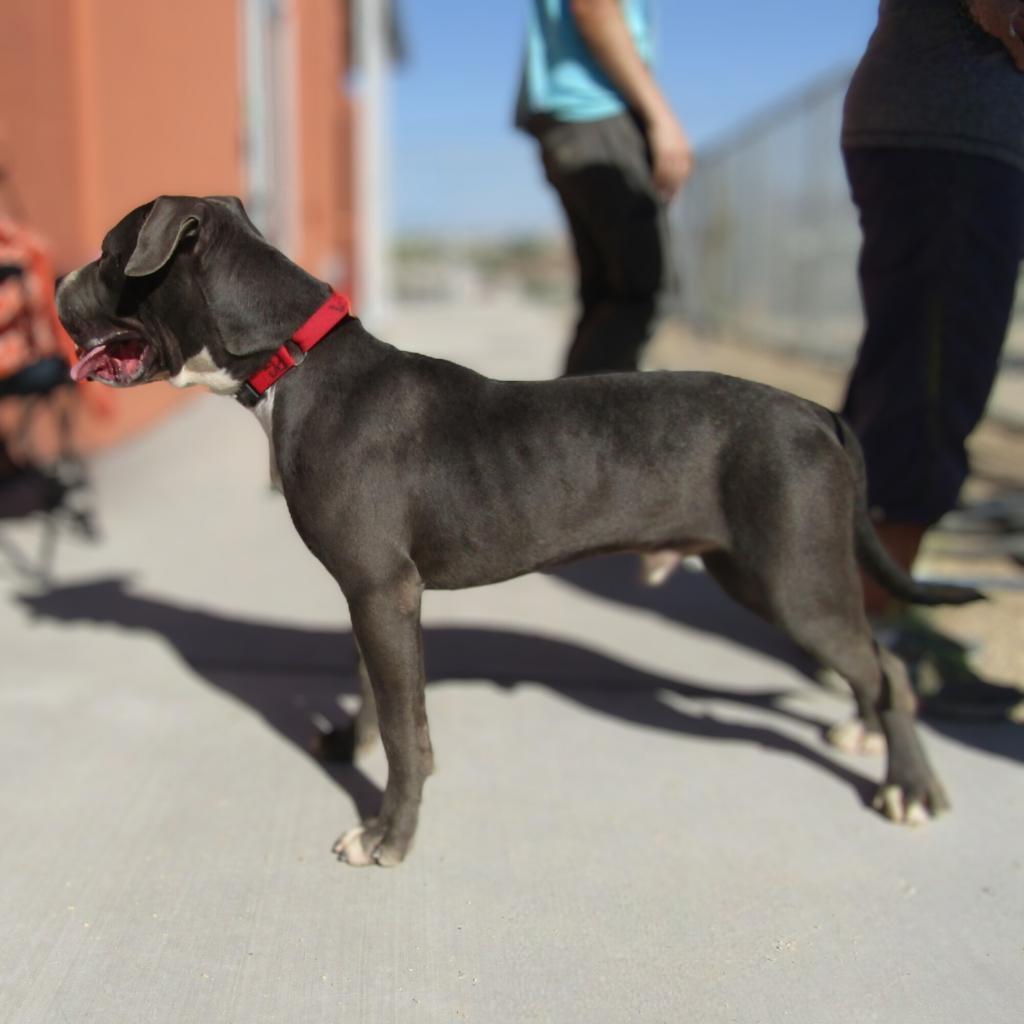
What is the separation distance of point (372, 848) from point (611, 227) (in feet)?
7.50

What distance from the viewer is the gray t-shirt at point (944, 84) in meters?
2.85

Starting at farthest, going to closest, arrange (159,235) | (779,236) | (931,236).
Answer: (779,236) → (931,236) → (159,235)

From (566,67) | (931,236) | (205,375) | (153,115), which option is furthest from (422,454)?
(153,115)

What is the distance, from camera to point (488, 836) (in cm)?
257

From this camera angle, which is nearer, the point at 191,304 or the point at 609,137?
the point at 191,304

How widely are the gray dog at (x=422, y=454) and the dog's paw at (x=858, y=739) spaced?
601 mm

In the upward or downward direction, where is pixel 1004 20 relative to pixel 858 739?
upward

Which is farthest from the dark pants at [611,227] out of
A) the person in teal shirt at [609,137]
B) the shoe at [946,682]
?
the shoe at [946,682]

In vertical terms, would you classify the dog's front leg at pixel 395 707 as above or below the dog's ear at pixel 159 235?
below

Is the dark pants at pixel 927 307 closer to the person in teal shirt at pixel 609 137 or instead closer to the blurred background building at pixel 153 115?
the person in teal shirt at pixel 609 137

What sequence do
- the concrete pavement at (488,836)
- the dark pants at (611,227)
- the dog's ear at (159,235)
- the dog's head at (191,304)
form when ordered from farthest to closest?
the dark pants at (611,227) < the dog's head at (191,304) < the dog's ear at (159,235) < the concrete pavement at (488,836)

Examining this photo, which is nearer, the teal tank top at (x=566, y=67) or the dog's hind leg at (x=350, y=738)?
the dog's hind leg at (x=350, y=738)

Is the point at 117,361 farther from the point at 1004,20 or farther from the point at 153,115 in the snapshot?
the point at 153,115

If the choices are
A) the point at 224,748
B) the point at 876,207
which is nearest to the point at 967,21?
the point at 876,207
